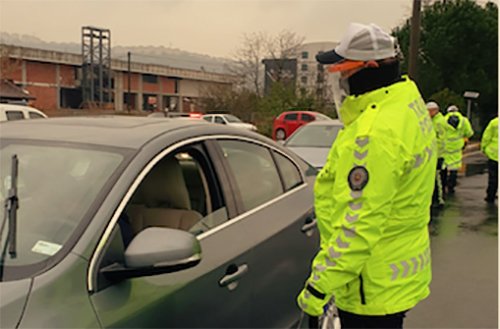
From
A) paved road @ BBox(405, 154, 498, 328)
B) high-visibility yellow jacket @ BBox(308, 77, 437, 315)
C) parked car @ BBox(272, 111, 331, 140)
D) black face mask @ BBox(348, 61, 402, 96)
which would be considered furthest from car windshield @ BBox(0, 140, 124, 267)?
parked car @ BBox(272, 111, 331, 140)

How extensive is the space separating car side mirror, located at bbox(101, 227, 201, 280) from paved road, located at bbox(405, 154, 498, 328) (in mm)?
2736

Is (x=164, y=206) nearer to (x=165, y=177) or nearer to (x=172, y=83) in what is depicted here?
(x=165, y=177)

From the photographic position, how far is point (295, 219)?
121 inches

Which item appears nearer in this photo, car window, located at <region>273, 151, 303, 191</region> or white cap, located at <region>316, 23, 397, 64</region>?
white cap, located at <region>316, 23, 397, 64</region>

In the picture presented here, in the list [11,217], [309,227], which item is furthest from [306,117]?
[11,217]

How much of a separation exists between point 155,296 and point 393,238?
3.15ft

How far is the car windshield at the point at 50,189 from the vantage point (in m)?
1.86

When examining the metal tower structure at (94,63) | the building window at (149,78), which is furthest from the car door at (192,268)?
the building window at (149,78)

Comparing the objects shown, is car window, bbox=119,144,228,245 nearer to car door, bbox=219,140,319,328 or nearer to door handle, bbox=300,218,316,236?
car door, bbox=219,140,319,328

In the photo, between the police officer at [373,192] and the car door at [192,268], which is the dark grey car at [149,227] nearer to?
the car door at [192,268]

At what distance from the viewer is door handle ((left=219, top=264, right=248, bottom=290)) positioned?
2.30 meters

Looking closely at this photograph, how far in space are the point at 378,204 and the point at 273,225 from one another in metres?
1.02

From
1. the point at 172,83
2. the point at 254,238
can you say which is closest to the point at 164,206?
the point at 254,238

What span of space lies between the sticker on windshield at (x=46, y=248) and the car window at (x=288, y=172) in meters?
1.69
